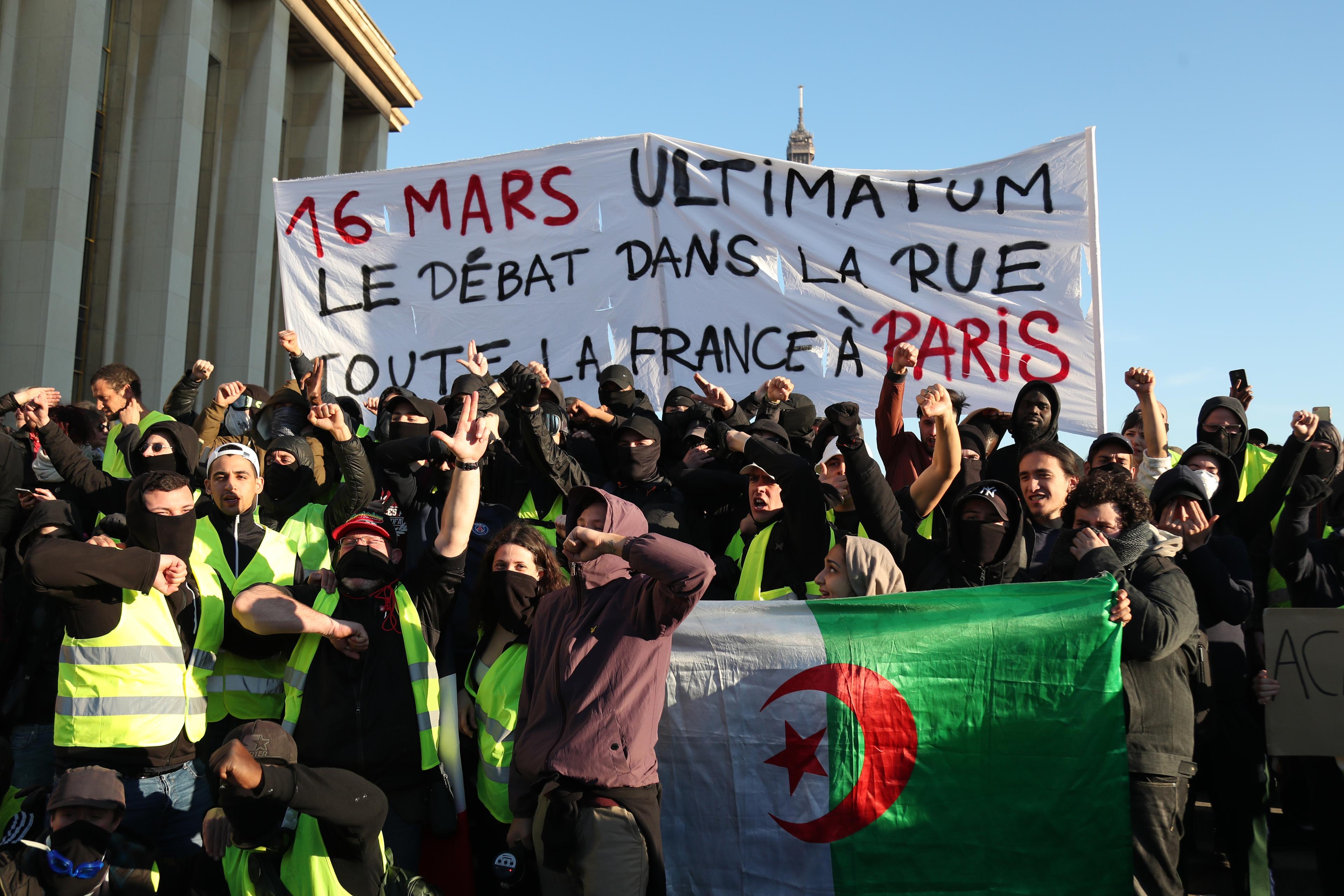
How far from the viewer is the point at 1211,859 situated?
5.46 m

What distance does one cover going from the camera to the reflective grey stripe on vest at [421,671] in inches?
161

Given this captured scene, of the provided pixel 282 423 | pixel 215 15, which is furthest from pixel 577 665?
pixel 215 15

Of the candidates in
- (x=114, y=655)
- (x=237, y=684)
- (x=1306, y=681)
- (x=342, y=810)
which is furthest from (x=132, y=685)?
(x=1306, y=681)

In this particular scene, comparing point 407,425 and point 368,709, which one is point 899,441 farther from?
point 368,709

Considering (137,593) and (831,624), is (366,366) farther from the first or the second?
(831,624)

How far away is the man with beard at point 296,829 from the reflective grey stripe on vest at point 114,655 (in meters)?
0.63

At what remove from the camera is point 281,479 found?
5.68m

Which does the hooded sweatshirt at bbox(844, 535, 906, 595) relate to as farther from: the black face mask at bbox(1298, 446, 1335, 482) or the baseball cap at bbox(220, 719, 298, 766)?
the black face mask at bbox(1298, 446, 1335, 482)

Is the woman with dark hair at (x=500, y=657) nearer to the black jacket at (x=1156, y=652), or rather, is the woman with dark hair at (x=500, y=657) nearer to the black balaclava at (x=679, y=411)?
the black jacket at (x=1156, y=652)

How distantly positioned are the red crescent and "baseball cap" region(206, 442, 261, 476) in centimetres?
248

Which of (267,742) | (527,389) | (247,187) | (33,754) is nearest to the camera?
(267,742)

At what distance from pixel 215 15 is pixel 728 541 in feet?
78.5

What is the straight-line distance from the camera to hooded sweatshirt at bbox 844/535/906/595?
420 centimetres

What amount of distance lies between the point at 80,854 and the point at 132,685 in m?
0.56
